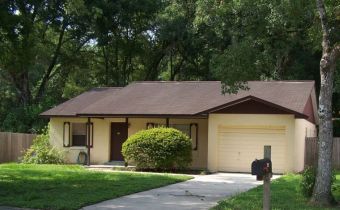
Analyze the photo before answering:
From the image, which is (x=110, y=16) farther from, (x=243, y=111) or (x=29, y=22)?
(x=29, y=22)

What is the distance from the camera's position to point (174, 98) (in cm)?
3019

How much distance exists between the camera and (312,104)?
31.5 m

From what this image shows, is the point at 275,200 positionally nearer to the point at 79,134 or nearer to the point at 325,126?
the point at 325,126

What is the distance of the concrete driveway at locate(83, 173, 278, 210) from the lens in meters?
13.8

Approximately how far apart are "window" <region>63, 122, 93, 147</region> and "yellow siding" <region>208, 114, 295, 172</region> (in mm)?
7835

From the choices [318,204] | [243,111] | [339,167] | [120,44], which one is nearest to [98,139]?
[243,111]

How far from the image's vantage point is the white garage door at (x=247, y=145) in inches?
1028

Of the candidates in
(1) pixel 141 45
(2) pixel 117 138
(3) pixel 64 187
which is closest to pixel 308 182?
(3) pixel 64 187

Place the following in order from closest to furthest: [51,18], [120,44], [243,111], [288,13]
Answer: [288,13], [243,111], [51,18], [120,44]

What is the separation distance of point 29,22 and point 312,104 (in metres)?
18.5

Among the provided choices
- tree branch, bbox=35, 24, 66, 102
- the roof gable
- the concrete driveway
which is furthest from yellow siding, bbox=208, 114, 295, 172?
tree branch, bbox=35, 24, 66, 102

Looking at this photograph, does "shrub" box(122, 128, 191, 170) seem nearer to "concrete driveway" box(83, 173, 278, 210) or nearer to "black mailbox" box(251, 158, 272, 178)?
"concrete driveway" box(83, 173, 278, 210)

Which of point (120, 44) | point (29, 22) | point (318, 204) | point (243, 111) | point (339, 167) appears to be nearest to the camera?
point (318, 204)

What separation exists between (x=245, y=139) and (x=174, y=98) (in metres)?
5.23
